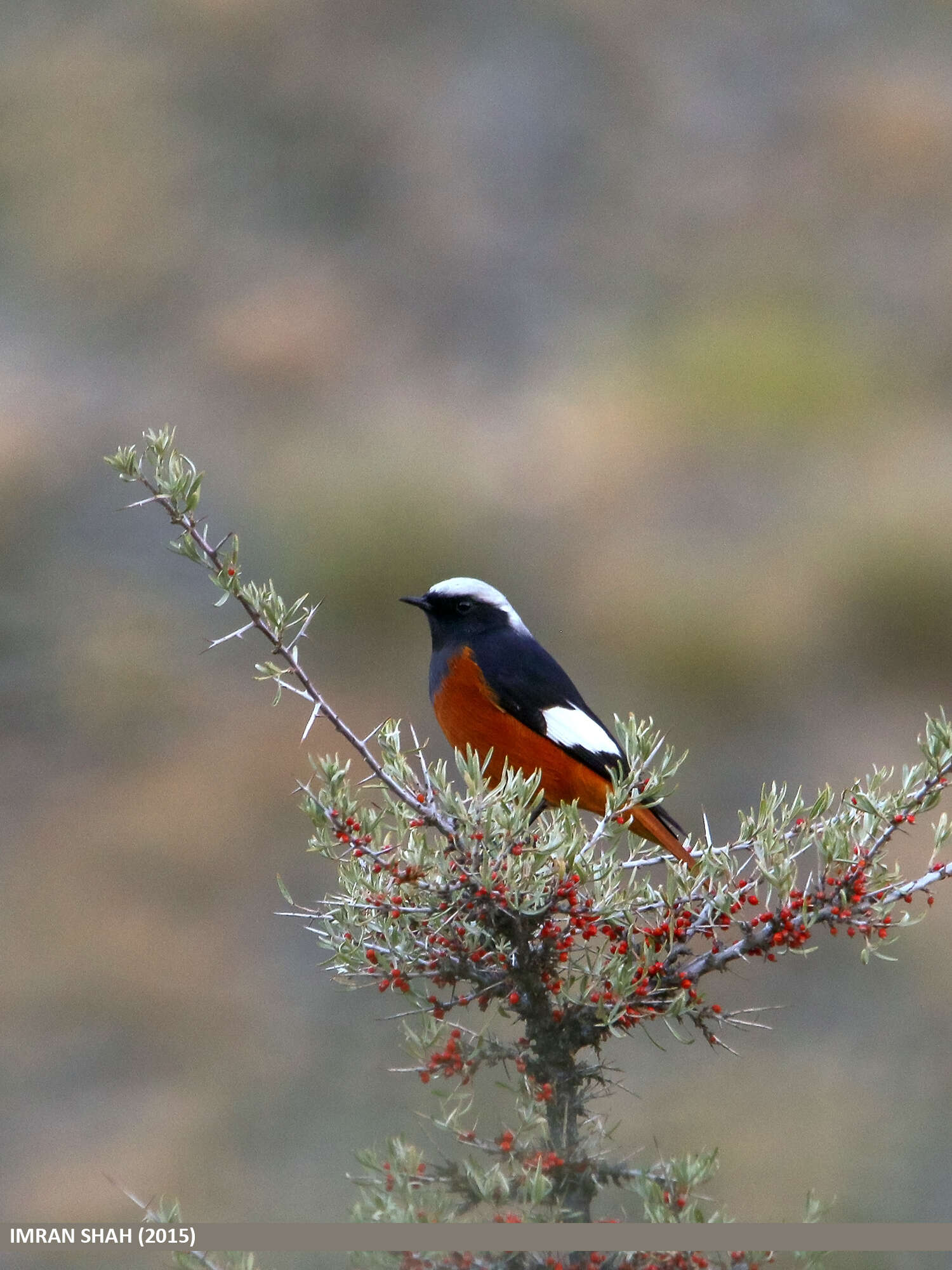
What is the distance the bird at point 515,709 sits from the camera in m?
2.50

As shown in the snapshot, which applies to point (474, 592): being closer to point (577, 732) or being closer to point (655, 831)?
point (577, 732)

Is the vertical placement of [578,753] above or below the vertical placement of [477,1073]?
above

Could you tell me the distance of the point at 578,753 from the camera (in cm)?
250

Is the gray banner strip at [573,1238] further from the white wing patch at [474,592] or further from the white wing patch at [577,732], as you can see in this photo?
the white wing patch at [474,592]

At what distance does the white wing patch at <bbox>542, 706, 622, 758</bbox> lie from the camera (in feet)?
8.22

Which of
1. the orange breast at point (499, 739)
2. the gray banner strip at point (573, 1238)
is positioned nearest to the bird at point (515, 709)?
the orange breast at point (499, 739)

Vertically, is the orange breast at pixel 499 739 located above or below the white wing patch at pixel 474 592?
below

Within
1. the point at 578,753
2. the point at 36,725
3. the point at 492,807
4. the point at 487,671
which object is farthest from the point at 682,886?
the point at 36,725

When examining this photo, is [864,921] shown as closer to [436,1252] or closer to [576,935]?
[576,935]

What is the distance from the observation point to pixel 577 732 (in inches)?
101

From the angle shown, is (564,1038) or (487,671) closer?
(564,1038)

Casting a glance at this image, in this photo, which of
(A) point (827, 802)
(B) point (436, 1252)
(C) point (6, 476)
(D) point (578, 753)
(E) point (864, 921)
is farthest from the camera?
(C) point (6, 476)

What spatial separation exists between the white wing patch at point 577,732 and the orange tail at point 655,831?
0.16 m

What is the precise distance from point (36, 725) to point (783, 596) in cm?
449
